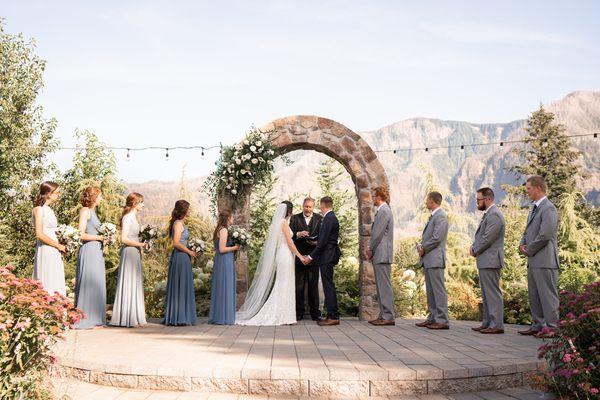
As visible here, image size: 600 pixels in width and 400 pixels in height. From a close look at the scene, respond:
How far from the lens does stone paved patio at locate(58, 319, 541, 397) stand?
492 centimetres

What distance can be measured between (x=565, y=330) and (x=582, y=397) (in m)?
0.53

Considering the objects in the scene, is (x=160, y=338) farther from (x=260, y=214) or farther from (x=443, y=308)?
(x=260, y=214)

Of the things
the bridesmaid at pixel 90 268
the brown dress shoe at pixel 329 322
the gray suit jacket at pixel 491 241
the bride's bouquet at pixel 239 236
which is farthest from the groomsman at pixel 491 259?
the bridesmaid at pixel 90 268

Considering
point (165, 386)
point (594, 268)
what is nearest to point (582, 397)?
point (165, 386)

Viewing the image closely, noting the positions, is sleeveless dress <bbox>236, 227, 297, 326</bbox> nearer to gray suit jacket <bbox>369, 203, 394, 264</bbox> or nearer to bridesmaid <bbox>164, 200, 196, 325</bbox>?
bridesmaid <bbox>164, 200, 196, 325</bbox>

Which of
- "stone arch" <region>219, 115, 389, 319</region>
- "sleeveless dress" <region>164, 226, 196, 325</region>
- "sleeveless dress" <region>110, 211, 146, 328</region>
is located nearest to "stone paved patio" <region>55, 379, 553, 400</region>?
"sleeveless dress" <region>110, 211, 146, 328</region>

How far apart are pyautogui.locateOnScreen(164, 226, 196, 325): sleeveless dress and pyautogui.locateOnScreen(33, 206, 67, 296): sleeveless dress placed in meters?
1.59

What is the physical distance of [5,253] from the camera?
1443 centimetres

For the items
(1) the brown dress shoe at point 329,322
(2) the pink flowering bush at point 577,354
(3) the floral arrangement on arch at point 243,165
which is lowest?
(1) the brown dress shoe at point 329,322

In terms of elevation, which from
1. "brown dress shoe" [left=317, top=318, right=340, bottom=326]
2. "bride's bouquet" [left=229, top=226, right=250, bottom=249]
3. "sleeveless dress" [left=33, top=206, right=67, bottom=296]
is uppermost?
"bride's bouquet" [left=229, top=226, right=250, bottom=249]

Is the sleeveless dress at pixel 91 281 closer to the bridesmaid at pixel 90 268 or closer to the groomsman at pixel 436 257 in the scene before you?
the bridesmaid at pixel 90 268

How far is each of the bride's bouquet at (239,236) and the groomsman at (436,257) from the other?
8.93 ft

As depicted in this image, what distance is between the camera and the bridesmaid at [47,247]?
25.9 feet

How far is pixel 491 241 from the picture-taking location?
8031mm
